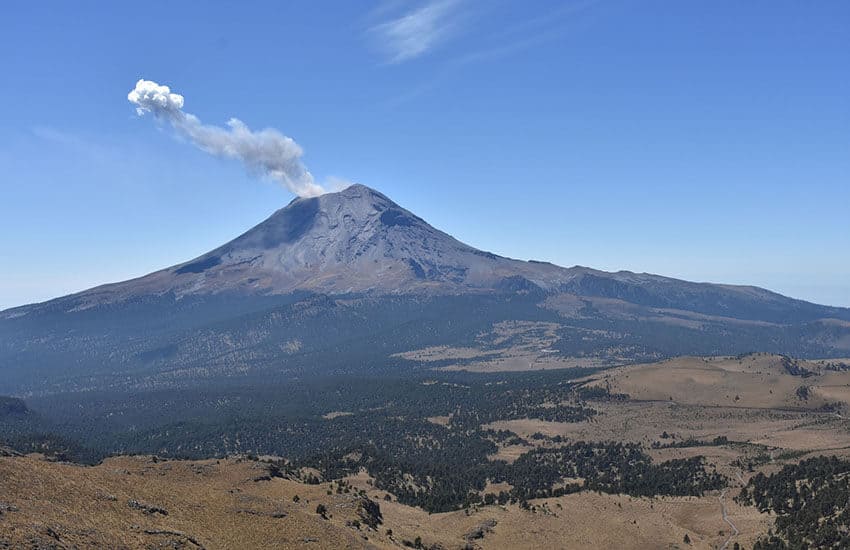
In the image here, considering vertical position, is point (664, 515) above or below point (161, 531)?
below

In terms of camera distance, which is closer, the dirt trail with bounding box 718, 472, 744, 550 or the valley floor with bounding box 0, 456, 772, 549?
the valley floor with bounding box 0, 456, 772, 549

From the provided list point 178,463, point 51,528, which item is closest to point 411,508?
point 178,463

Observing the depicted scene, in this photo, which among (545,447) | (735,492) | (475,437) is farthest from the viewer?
(475,437)

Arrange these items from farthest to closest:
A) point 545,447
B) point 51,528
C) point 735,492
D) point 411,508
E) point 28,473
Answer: point 545,447, point 735,492, point 411,508, point 28,473, point 51,528

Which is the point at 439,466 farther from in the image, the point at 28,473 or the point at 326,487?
the point at 28,473

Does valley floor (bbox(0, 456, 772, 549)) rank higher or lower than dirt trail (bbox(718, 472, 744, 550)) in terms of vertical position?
higher

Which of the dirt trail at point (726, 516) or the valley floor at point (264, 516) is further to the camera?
the dirt trail at point (726, 516)

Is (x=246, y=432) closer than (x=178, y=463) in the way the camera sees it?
No

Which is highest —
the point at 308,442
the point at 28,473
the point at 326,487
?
the point at 28,473

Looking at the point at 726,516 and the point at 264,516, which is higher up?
the point at 264,516

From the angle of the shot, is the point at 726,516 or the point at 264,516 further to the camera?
the point at 726,516

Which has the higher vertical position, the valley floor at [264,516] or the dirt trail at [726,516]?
the valley floor at [264,516]
